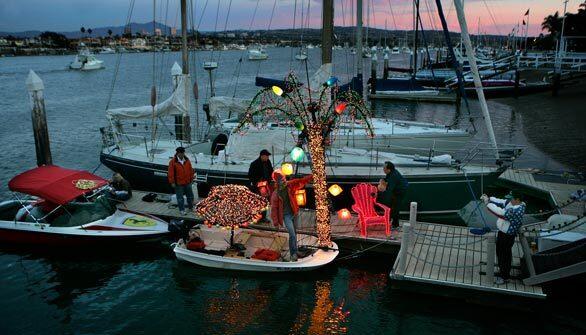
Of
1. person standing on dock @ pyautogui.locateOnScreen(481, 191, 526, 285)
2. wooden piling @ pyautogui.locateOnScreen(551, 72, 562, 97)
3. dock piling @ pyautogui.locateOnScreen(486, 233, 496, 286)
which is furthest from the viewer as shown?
wooden piling @ pyautogui.locateOnScreen(551, 72, 562, 97)

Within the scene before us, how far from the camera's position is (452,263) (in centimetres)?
996

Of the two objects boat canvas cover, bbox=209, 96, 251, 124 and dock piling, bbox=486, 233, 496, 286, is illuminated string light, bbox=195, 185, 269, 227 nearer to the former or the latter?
dock piling, bbox=486, 233, 496, 286

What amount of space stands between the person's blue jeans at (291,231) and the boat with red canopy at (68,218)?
3575mm

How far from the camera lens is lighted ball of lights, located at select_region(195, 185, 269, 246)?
10.5 meters

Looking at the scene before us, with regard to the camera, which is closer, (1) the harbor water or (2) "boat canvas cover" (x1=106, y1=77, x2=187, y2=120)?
(1) the harbor water

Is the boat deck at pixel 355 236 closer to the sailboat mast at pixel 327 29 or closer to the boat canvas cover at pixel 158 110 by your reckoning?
the sailboat mast at pixel 327 29

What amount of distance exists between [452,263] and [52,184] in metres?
9.94

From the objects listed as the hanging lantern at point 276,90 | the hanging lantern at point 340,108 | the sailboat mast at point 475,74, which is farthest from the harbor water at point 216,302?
the sailboat mast at point 475,74

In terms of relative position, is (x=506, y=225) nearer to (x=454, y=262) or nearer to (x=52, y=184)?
(x=454, y=262)

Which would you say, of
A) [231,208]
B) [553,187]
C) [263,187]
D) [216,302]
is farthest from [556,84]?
[216,302]

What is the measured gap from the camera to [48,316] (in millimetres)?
9430

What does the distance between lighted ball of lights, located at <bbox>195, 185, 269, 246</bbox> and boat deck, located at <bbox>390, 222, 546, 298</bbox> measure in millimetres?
3432

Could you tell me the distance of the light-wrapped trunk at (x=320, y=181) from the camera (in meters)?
10.1

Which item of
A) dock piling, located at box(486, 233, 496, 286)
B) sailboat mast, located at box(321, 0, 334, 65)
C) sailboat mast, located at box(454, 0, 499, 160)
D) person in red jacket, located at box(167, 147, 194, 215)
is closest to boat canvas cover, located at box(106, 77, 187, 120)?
person in red jacket, located at box(167, 147, 194, 215)
